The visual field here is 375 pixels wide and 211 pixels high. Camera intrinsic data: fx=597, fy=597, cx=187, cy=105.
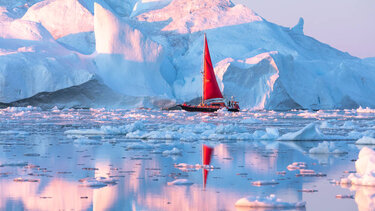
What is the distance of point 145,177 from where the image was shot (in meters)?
5.93

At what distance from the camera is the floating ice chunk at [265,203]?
4.43m

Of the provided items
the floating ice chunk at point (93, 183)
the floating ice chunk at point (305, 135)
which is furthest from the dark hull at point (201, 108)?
the floating ice chunk at point (93, 183)

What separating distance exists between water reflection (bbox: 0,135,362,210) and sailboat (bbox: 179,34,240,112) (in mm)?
19282

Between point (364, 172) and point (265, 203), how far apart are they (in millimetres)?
1948

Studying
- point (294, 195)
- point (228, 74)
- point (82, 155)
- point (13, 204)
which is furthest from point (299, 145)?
point (228, 74)

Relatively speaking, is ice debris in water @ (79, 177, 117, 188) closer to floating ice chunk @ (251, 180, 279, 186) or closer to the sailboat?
floating ice chunk @ (251, 180, 279, 186)

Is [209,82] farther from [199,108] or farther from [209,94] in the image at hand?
[199,108]

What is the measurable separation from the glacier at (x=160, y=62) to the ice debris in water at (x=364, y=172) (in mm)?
21792

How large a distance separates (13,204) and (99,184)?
1.04 metres

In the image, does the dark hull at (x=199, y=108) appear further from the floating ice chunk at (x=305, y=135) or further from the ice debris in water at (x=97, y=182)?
the ice debris in water at (x=97, y=182)

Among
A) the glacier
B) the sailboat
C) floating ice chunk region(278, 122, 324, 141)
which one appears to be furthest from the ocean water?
the sailboat

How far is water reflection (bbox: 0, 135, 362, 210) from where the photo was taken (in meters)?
4.64

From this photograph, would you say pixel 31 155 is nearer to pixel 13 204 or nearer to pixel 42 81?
pixel 13 204

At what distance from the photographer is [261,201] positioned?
14.7ft
